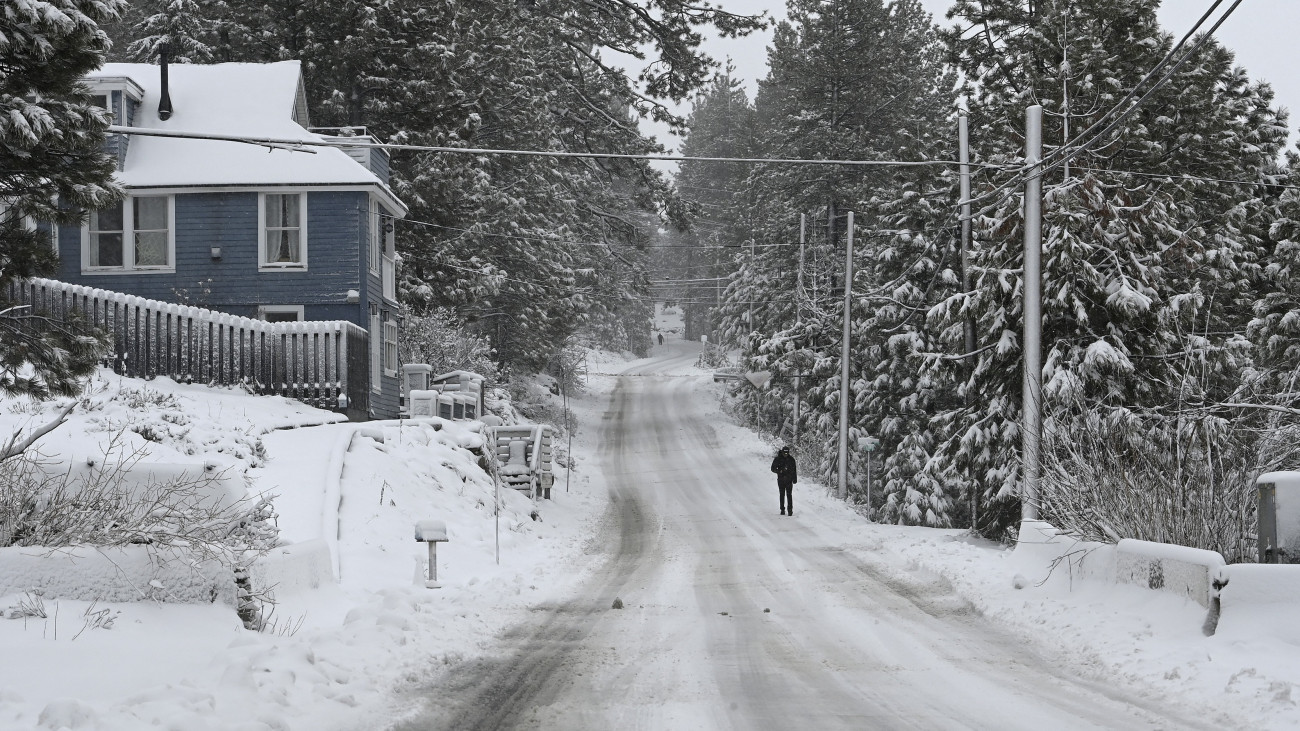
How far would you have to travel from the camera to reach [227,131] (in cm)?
2788

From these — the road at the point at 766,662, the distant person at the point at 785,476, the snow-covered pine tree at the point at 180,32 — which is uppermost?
the snow-covered pine tree at the point at 180,32

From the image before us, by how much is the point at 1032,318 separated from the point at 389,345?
1894cm

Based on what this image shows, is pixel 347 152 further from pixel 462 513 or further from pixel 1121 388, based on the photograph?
pixel 1121 388

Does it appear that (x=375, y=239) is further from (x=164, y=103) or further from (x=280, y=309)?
(x=164, y=103)

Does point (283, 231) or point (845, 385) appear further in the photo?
point (845, 385)

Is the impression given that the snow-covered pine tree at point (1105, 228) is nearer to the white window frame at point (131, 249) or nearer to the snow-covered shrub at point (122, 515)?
the snow-covered shrub at point (122, 515)

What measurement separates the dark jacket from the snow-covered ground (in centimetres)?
530

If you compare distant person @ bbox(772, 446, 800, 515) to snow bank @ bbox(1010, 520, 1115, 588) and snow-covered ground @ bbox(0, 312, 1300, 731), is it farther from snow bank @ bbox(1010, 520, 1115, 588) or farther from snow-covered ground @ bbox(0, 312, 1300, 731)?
snow bank @ bbox(1010, 520, 1115, 588)

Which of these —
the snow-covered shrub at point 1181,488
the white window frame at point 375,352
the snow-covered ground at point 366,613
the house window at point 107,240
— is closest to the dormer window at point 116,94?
the house window at point 107,240

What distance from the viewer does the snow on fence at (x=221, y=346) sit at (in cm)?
1928

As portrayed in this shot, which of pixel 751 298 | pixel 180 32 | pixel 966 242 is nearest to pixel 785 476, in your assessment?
pixel 966 242

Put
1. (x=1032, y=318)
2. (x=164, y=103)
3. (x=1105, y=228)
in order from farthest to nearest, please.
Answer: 1. (x=164, y=103)
2. (x=1105, y=228)
3. (x=1032, y=318)

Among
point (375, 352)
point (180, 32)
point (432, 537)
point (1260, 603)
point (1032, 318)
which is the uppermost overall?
point (180, 32)

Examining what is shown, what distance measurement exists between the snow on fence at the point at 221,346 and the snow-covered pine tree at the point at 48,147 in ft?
28.0
